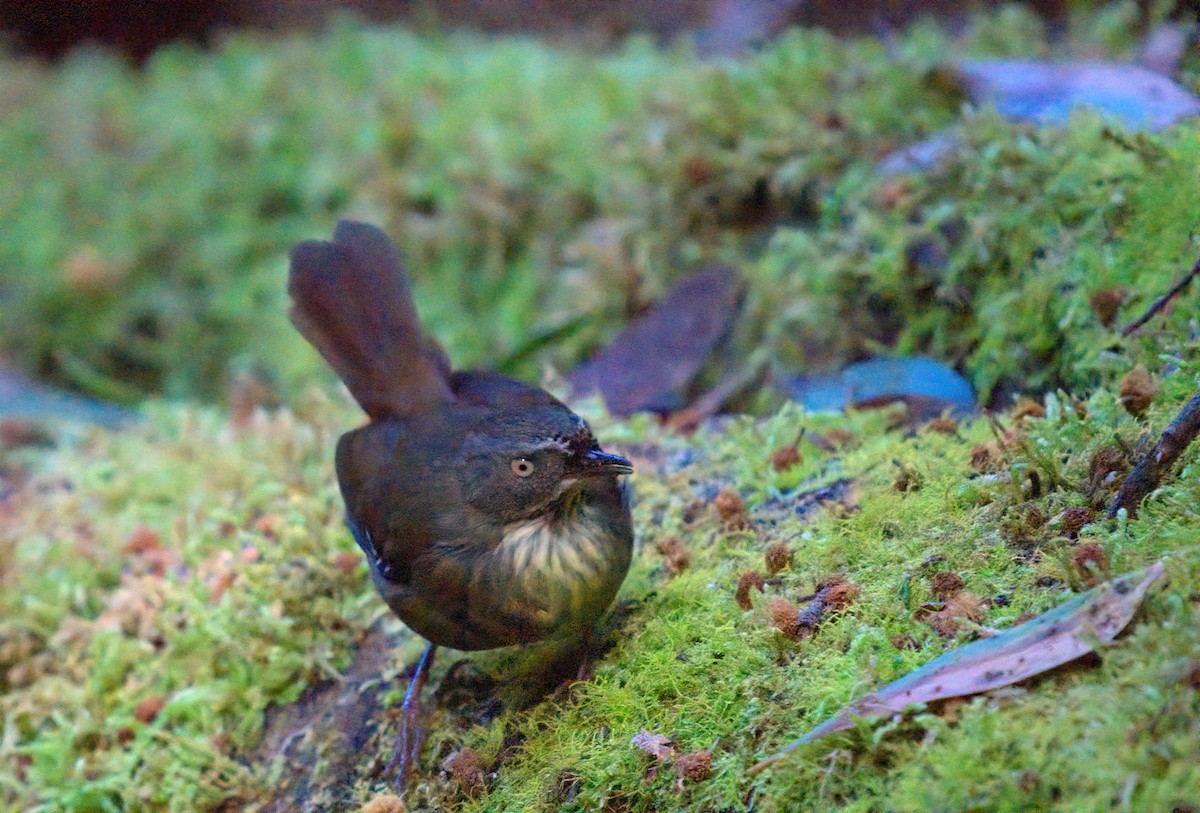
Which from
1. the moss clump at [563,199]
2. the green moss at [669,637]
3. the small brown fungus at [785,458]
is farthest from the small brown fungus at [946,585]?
the moss clump at [563,199]

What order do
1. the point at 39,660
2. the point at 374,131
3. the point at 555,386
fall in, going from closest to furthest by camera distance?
the point at 39,660 → the point at 555,386 → the point at 374,131

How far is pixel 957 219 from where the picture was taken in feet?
14.6

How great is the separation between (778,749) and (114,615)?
9.14 ft

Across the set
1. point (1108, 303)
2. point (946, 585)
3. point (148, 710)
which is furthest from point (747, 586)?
point (148, 710)

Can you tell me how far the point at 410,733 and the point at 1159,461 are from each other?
6.94ft

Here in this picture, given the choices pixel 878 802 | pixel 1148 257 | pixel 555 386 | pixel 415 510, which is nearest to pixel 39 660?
pixel 415 510

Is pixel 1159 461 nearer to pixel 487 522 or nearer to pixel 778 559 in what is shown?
pixel 778 559

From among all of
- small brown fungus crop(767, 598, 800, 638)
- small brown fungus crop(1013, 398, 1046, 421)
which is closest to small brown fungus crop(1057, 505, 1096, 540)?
small brown fungus crop(767, 598, 800, 638)

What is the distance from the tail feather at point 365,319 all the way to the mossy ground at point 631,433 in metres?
0.80

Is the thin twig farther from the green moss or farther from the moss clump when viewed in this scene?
the moss clump

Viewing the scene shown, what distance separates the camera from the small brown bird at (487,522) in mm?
2867

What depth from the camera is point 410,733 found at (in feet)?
10.3

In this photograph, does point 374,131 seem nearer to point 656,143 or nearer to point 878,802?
point 656,143

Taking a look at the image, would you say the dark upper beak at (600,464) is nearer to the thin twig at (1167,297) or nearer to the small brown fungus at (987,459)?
the small brown fungus at (987,459)
